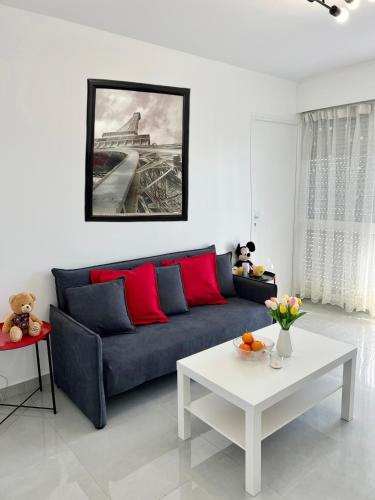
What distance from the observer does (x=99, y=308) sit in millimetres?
2658

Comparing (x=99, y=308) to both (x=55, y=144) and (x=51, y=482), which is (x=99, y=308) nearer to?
(x=51, y=482)

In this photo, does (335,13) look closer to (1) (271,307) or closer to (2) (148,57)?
(2) (148,57)

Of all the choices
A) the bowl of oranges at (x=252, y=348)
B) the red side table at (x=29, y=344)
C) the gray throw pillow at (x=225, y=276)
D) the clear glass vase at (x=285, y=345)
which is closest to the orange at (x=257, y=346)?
the bowl of oranges at (x=252, y=348)

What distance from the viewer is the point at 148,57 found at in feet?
10.5

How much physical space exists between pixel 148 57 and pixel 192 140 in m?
0.80

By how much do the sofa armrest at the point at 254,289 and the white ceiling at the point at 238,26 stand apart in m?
→ 2.05

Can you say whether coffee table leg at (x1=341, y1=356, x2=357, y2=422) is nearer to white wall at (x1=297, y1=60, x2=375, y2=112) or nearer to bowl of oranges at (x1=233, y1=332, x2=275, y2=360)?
bowl of oranges at (x1=233, y1=332, x2=275, y2=360)

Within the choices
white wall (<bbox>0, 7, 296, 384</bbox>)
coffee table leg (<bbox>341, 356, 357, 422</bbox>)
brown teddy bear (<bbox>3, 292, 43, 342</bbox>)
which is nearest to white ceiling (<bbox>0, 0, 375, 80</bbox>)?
white wall (<bbox>0, 7, 296, 384</bbox>)

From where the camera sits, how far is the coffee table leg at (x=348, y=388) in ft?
7.70

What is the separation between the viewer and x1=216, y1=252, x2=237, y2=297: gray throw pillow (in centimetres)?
361

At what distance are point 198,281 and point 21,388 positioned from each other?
5.26ft

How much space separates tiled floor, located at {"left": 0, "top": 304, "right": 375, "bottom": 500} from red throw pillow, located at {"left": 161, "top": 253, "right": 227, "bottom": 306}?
95 centimetres

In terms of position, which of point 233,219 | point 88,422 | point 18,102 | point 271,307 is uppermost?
point 18,102

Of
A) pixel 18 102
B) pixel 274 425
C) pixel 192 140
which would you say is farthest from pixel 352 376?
pixel 18 102
